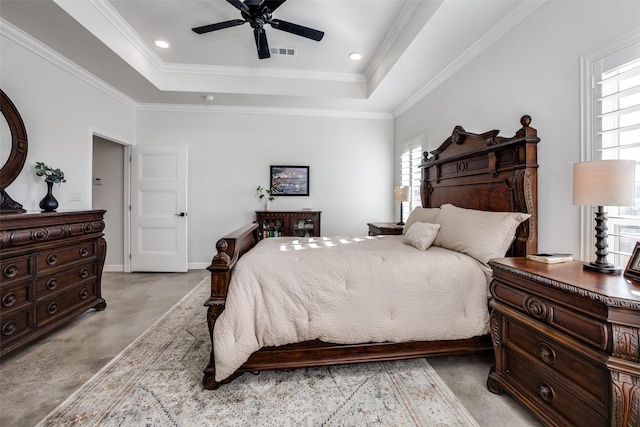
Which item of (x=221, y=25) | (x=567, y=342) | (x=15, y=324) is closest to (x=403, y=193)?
(x=567, y=342)

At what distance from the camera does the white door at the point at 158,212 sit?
14.6 feet

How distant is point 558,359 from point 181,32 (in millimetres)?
4357

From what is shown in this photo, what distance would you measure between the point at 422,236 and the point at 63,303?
3.38m

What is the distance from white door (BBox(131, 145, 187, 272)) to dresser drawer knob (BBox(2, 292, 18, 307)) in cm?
239

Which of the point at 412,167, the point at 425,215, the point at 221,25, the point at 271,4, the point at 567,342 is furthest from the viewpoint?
the point at 412,167

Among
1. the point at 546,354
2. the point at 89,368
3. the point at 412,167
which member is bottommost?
the point at 89,368

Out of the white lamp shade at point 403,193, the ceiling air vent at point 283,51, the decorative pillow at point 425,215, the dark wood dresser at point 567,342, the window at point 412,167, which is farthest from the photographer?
the window at point 412,167

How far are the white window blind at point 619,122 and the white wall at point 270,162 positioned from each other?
10.9 ft

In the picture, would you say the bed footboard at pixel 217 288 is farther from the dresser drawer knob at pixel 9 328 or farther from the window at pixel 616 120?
the window at pixel 616 120

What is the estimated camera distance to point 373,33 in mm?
3062

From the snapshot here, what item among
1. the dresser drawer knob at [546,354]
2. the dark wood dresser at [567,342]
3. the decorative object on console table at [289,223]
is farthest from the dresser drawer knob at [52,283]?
the dresser drawer knob at [546,354]

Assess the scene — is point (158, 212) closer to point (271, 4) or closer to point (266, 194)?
point (266, 194)

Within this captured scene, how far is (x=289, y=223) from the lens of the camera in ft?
14.7

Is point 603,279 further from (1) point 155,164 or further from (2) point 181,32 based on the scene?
(1) point 155,164
